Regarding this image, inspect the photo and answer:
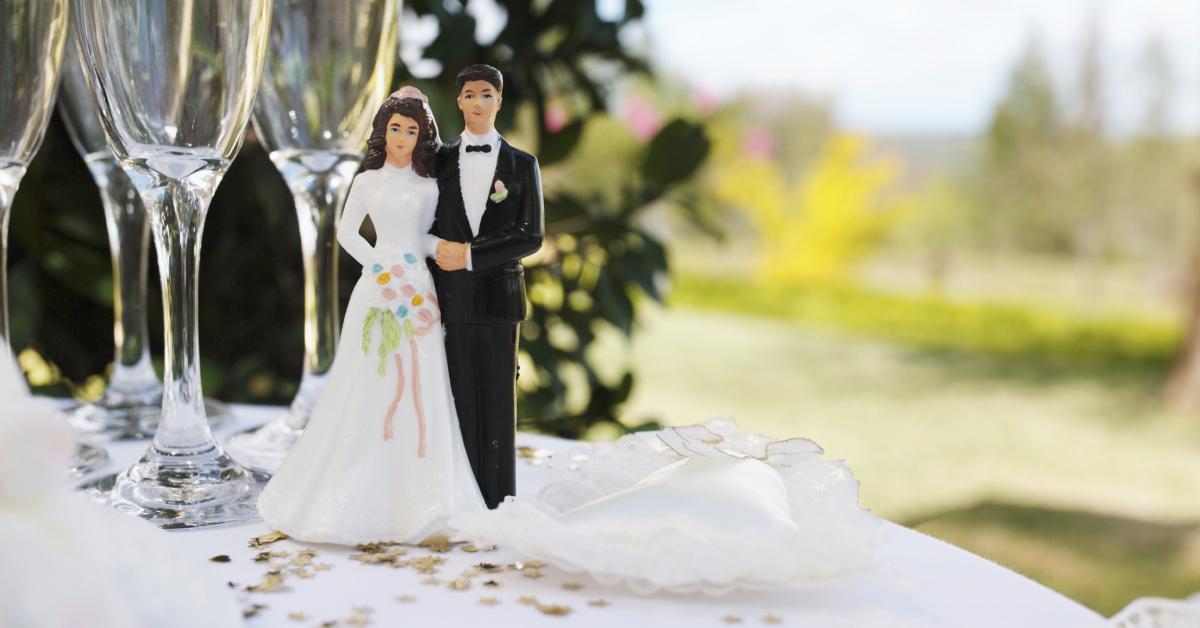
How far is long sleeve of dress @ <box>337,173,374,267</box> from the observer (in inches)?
23.7

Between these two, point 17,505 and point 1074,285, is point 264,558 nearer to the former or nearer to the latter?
point 17,505

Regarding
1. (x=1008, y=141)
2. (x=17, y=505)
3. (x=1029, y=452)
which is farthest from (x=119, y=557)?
(x=1008, y=141)

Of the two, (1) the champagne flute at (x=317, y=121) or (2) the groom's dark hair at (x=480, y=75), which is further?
(1) the champagne flute at (x=317, y=121)

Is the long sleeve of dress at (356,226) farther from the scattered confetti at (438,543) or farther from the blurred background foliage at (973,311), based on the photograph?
the blurred background foliage at (973,311)

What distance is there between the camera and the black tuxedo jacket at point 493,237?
0.59 meters

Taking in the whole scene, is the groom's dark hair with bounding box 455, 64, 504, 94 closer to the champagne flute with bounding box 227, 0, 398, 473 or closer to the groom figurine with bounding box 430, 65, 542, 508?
the groom figurine with bounding box 430, 65, 542, 508

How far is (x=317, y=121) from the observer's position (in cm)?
76

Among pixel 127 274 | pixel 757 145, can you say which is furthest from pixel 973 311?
pixel 127 274

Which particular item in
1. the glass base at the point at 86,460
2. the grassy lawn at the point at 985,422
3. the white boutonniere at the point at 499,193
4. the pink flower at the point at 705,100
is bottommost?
the grassy lawn at the point at 985,422

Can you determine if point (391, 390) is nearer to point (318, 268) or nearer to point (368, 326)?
point (368, 326)

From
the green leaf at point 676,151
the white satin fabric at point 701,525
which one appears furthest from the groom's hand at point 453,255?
the green leaf at point 676,151

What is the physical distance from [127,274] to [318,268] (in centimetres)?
24

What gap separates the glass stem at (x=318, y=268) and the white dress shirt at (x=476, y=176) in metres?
0.21

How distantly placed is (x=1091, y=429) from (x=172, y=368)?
3.37 metres
